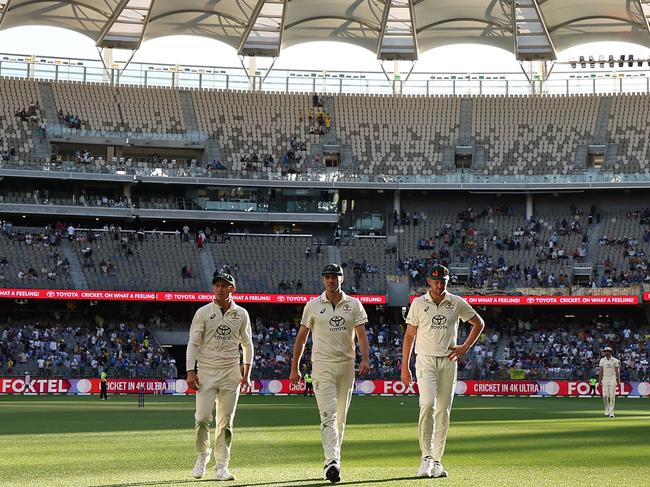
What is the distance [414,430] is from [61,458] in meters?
9.87

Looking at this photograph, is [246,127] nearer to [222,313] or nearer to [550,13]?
[550,13]

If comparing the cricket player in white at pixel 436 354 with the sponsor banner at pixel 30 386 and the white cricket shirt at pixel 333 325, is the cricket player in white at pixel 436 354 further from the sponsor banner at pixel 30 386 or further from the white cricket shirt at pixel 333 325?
the sponsor banner at pixel 30 386

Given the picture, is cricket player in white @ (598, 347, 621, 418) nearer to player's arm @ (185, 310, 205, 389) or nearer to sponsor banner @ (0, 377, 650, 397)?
player's arm @ (185, 310, 205, 389)

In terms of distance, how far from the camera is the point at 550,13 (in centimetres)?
6231

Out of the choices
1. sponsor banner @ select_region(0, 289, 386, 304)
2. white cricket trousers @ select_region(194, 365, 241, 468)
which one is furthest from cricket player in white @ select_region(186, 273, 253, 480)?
sponsor banner @ select_region(0, 289, 386, 304)

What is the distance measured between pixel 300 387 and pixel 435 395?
3804cm

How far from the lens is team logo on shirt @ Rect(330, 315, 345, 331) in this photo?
13219 mm

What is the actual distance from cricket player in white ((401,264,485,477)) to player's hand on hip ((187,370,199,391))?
8.23ft

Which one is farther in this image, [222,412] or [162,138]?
[162,138]

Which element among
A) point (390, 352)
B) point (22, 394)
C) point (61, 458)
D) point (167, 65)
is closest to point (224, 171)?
point (167, 65)

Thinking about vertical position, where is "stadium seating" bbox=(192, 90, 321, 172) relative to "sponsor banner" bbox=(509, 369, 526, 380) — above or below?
above

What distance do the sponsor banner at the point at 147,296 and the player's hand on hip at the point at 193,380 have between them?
152 ft

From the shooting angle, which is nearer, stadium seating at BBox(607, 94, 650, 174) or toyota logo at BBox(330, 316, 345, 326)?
toyota logo at BBox(330, 316, 345, 326)

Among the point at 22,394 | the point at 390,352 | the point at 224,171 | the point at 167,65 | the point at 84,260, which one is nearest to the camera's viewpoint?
the point at 22,394
